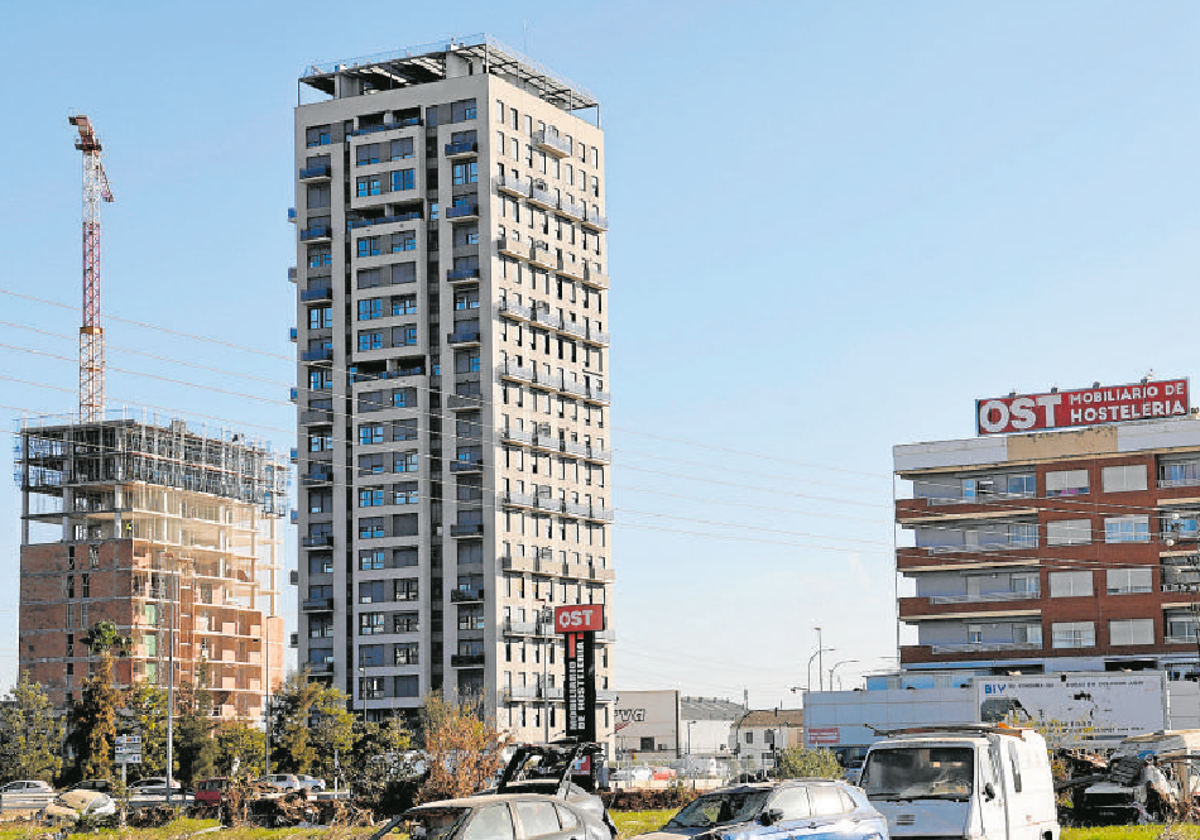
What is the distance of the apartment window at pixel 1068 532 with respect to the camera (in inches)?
4200

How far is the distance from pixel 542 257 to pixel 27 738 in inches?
2373

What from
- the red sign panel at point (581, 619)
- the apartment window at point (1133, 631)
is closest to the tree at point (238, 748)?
the red sign panel at point (581, 619)

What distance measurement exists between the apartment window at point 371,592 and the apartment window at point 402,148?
37.4 meters

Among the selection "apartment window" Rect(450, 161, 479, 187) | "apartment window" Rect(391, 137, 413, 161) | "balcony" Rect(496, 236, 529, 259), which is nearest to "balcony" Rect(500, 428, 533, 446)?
"balcony" Rect(496, 236, 529, 259)

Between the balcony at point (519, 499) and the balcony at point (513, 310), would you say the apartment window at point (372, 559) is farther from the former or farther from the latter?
the balcony at point (513, 310)

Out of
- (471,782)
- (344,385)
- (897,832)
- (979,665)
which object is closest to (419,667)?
(344,385)

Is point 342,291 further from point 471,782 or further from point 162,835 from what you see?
point 162,835

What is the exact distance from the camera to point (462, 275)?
139 metres

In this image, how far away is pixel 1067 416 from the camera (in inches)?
4331

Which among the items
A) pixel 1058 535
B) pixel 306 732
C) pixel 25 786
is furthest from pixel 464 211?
pixel 25 786

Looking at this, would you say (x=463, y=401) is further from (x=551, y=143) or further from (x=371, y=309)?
(x=551, y=143)

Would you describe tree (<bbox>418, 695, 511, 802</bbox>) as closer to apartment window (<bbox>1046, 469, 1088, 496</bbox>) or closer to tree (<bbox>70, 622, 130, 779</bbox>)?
tree (<bbox>70, 622, 130, 779</bbox>)

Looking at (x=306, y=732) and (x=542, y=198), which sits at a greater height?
(x=542, y=198)

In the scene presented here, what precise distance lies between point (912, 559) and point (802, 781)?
88233mm
